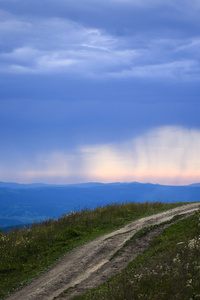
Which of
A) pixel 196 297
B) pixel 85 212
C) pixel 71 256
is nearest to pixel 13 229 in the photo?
pixel 85 212

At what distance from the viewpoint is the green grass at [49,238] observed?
1719 centimetres

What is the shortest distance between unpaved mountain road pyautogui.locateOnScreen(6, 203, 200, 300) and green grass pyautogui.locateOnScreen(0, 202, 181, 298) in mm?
1007

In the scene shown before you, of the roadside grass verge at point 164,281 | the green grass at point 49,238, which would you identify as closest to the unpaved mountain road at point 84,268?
the green grass at point 49,238

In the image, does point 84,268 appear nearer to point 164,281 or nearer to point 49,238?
point 164,281

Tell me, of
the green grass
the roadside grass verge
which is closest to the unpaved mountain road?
the green grass

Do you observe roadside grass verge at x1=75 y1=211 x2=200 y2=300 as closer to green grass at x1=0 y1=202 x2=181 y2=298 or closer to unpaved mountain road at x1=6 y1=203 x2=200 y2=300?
unpaved mountain road at x1=6 y1=203 x2=200 y2=300

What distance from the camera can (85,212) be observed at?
92.1 ft

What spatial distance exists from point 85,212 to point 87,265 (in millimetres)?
12440

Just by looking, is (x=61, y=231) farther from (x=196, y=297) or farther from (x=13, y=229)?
(x=196, y=297)

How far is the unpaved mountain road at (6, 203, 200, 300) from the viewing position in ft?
43.4

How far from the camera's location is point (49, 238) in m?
21.3

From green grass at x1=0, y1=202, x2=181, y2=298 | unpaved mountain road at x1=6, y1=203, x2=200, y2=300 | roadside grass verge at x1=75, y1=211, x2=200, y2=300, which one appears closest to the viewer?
roadside grass verge at x1=75, y1=211, x2=200, y2=300

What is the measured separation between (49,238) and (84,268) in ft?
21.4

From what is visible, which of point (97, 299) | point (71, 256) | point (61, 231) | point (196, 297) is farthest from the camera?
point (61, 231)
